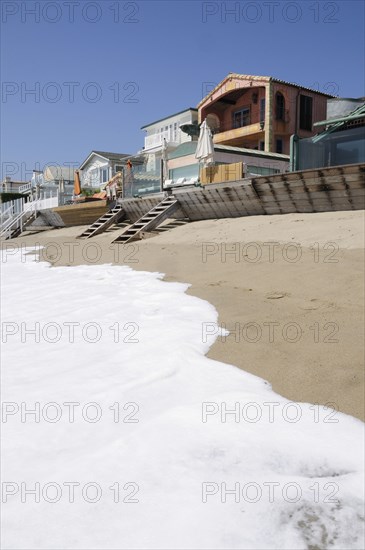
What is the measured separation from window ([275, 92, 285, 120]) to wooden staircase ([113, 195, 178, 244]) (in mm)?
14930

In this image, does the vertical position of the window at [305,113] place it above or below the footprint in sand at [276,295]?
above

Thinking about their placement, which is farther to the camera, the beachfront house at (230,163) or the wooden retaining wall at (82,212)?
the wooden retaining wall at (82,212)

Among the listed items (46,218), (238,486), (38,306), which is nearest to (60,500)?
(238,486)

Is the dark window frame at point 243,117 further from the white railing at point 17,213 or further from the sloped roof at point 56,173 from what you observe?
the sloped roof at point 56,173

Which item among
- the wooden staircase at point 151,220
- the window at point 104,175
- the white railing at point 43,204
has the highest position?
the window at point 104,175

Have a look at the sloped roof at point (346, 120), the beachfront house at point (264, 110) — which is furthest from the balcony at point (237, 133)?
the sloped roof at point (346, 120)

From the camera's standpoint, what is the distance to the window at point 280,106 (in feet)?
84.3

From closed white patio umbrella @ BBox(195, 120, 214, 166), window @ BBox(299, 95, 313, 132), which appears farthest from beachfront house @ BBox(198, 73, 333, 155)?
closed white patio umbrella @ BBox(195, 120, 214, 166)

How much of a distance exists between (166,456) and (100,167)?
43.3 metres

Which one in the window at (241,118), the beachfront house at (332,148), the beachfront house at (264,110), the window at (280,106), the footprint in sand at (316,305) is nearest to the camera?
the footprint in sand at (316,305)

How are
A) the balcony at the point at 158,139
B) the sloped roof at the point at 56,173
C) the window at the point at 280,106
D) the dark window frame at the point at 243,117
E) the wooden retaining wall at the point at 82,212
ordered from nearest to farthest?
the wooden retaining wall at the point at 82,212, the window at the point at 280,106, the dark window frame at the point at 243,117, the balcony at the point at 158,139, the sloped roof at the point at 56,173

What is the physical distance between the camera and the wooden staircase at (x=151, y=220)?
12.4m

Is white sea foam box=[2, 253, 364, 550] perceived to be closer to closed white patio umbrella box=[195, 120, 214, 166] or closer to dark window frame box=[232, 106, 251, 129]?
closed white patio umbrella box=[195, 120, 214, 166]

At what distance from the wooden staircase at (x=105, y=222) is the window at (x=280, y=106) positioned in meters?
14.0
